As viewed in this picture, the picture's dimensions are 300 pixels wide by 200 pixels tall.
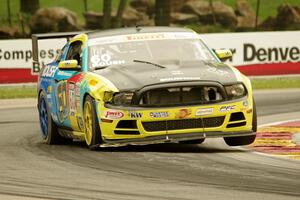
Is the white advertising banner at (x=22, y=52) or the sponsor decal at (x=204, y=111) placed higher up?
the sponsor decal at (x=204, y=111)

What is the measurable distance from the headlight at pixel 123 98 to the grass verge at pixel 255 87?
1352 cm

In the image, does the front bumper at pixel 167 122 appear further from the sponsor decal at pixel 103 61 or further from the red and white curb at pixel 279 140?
the sponsor decal at pixel 103 61

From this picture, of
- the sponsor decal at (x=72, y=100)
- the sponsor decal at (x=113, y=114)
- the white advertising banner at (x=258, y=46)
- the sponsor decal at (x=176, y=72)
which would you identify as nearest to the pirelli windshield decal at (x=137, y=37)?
the sponsor decal at (x=72, y=100)

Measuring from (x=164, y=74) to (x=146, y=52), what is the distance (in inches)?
43.8

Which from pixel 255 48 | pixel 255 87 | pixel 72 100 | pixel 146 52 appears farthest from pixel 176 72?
pixel 255 48

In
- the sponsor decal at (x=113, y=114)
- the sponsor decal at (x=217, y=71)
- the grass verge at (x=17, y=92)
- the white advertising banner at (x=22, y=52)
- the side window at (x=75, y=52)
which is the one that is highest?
the sponsor decal at (x=217, y=71)

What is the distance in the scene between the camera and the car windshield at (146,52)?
44.0ft

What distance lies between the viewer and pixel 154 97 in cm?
1226

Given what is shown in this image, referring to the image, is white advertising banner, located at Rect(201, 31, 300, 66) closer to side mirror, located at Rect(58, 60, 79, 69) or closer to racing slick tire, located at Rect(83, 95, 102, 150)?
side mirror, located at Rect(58, 60, 79, 69)

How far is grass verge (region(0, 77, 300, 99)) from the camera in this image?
26112 mm

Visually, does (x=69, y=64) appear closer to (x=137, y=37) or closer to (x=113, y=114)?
(x=137, y=37)

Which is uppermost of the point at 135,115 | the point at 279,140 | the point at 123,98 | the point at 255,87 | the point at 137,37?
the point at 137,37

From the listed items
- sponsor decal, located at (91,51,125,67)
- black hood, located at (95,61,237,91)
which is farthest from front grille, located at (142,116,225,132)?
sponsor decal, located at (91,51,125,67)

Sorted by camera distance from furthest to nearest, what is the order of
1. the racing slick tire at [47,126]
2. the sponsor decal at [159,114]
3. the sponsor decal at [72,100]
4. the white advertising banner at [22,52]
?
the white advertising banner at [22,52], the racing slick tire at [47,126], the sponsor decal at [72,100], the sponsor decal at [159,114]
